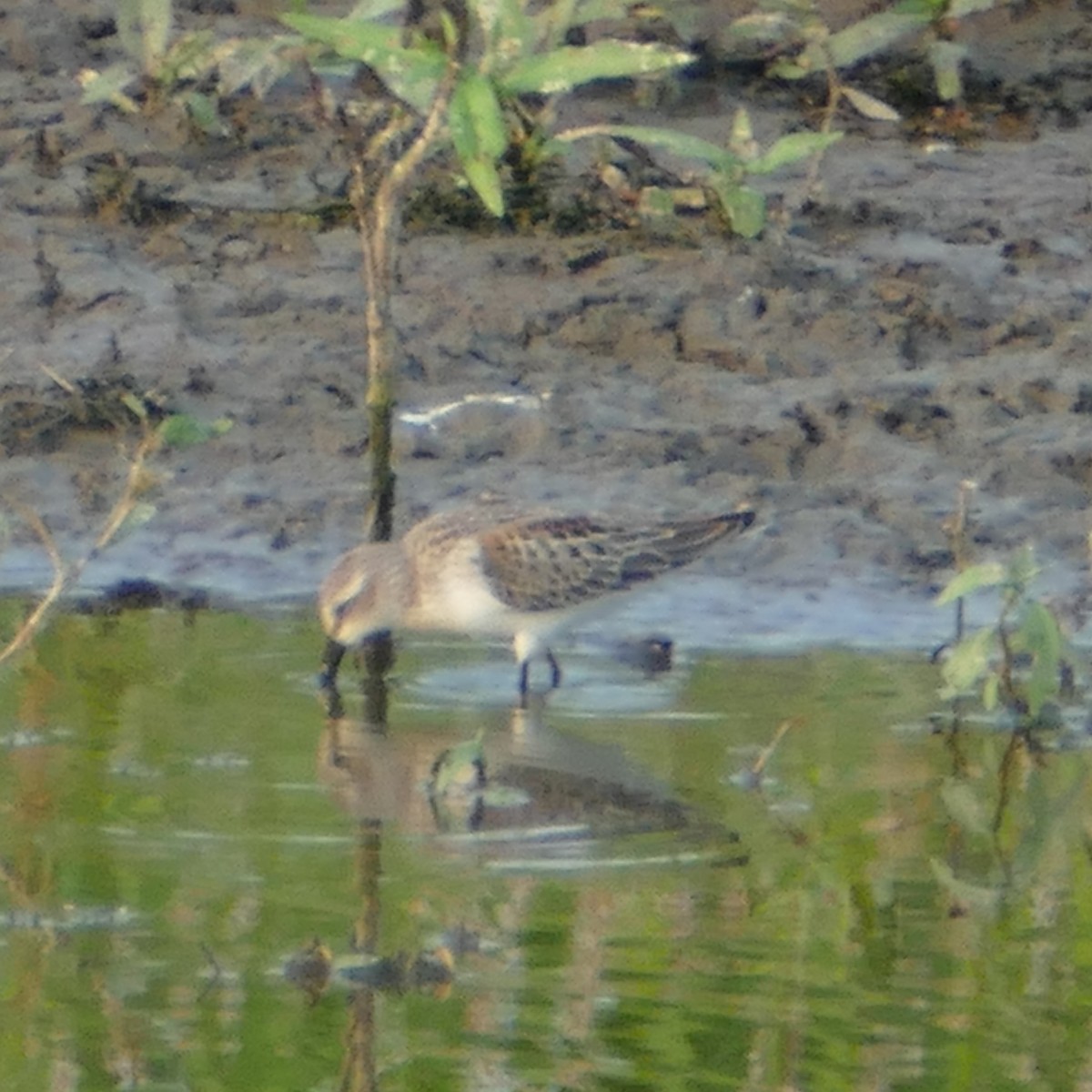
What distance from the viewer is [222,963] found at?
4.92 m

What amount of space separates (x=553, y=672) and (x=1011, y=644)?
126cm

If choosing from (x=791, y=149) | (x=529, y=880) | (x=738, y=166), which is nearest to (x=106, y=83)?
(x=738, y=166)

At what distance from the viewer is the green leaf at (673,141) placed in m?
8.34

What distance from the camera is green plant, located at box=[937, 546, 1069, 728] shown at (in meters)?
6.36

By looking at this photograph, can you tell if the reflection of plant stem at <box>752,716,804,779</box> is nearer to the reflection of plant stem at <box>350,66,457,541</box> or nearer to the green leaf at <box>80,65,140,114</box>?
the reflection of plant stem at <box>350,66,457,541</box>

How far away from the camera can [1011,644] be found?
21.6ft

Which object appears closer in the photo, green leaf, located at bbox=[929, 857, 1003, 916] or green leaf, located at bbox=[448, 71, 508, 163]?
green leaf, located at bbox=[929, 857, 1003, 916]

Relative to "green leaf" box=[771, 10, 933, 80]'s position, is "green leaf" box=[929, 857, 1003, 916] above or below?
below

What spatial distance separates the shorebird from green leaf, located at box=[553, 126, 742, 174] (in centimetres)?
147

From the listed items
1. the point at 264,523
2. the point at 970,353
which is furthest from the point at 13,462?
the point at 970,353

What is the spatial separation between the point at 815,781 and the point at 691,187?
384cm

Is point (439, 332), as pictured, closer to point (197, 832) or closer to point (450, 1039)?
point (197, 832)

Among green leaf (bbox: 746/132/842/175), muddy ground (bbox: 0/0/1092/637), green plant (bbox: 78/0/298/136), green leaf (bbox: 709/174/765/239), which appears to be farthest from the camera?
green plant (bbox: 78/0/298/136)

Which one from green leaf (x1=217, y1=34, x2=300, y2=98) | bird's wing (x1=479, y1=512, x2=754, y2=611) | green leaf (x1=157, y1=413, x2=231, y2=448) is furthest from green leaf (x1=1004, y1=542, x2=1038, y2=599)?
green leaf (x1=217, y1=34, x2=300, y2=98)
